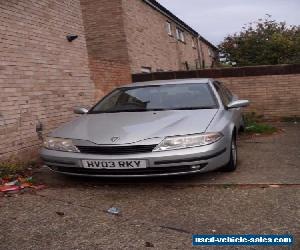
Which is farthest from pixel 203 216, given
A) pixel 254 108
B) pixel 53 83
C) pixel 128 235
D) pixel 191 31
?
pixel 191 31

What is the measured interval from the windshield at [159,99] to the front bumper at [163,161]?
3.61 ft

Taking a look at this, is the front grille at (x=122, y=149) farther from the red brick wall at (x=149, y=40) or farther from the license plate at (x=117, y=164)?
the red brick wall at (x=149, y=40)

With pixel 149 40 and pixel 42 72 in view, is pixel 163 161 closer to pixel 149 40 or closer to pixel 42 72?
pixel 42 72

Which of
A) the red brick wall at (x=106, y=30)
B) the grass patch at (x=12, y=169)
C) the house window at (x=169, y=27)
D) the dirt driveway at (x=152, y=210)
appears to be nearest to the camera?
the dirt driveway at (x=152, y=210)

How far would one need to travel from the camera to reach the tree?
59.1 ft

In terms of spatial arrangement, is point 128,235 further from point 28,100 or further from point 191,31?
point 191,31

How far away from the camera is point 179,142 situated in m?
→ 4.68

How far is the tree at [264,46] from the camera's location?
18.0 metres

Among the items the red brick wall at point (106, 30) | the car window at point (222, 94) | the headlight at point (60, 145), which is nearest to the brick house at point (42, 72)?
the headlight at point (60, 145)

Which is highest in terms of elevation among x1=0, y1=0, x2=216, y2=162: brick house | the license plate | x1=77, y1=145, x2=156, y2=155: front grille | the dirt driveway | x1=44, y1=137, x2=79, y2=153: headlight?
x1=0, y1=0, x2=216, y2=162: brick house

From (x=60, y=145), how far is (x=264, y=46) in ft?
50.1

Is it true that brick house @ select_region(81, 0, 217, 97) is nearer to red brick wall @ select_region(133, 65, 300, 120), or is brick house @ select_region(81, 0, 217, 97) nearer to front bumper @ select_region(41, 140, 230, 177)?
red brick wall @ select_region(133, 65, 300, 120)

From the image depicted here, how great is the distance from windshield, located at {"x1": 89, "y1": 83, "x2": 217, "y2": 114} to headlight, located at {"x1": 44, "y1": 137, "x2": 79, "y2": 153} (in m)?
1.13

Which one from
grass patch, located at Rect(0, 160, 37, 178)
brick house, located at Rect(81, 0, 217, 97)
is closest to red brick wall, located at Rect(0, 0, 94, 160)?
grass patch, located at Rect(0, 160, 37, 178)
